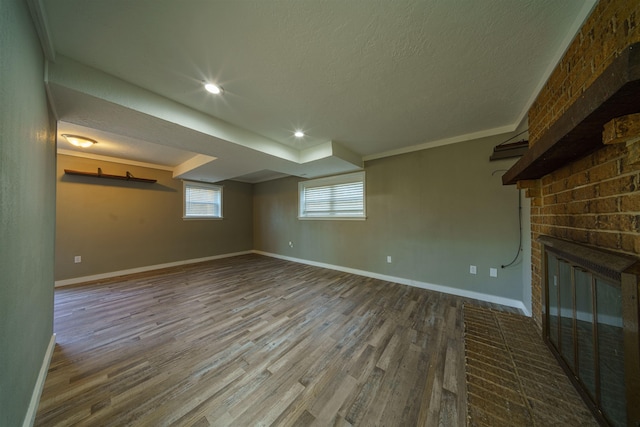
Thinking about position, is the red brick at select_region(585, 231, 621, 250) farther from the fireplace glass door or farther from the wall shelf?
the wall shelf

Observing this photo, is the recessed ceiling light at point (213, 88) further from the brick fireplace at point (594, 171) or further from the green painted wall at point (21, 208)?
the brick fireplace at point (594, 171)

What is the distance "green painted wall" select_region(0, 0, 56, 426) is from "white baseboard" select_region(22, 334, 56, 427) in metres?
0.06

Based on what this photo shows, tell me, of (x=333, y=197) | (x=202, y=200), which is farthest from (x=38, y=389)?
(x=202, y=200)

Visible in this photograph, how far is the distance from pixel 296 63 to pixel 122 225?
4876 millimetres

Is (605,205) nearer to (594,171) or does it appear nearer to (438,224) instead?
(594,171)

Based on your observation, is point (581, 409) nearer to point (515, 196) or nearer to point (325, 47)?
point (515, 196)

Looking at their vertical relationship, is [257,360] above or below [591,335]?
below

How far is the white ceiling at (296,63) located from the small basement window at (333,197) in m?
1.52

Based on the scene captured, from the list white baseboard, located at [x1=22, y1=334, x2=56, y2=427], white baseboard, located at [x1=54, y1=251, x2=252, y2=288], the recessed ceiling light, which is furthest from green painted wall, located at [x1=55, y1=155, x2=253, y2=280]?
the recessed ceiling light

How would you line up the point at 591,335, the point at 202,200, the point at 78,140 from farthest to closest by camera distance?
the point at 202,200 < the point at 78,140 < the point at 591,335

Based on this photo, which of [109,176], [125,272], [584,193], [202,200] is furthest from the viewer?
[202,200]

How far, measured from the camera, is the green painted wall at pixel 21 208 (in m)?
0.78

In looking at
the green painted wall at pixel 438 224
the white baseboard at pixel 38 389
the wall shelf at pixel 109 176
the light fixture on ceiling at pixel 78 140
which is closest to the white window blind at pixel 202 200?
the wall shelf at pixel 109 176

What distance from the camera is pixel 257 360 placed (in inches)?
62.7
